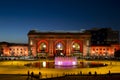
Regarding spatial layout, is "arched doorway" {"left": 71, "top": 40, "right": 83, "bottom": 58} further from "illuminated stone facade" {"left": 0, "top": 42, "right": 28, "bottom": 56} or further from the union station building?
"illuminated stone facade" {"left": 0, "top": 42, "right": 28, "bottom": 56}

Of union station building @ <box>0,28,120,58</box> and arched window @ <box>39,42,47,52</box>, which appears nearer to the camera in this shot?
union station building @ <box>0,28,120,58</box>

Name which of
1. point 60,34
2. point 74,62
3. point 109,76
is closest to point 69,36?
point 60,34

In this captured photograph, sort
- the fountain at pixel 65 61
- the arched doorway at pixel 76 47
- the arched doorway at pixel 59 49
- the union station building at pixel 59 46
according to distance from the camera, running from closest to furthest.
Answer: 1. the fountain at pixel 65 61
2. the union station building at pixel 59 46
3. the arched doorway at pixel 76 47
4. the arched doorway at pixel 59 49

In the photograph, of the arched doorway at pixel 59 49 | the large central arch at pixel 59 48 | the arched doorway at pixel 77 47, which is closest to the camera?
the arched doorway at pixel 77 47

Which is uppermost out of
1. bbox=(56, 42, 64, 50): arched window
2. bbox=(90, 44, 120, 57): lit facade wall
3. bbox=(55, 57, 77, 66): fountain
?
bbox=(56, 42, 64, 50): arched window

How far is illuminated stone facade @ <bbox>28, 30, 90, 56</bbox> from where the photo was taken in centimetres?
11562

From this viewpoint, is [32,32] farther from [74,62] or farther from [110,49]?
[74,62]

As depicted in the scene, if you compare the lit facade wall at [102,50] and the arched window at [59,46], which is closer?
the lit facade wall at [102,50]

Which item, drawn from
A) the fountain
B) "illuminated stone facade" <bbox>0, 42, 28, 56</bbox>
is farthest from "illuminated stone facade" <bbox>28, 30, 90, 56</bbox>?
the fountain

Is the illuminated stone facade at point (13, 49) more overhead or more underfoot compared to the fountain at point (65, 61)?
more overhead

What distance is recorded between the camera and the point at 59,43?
11812 centimetres

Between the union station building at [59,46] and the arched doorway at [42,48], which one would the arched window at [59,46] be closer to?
the union station building at [59,46]

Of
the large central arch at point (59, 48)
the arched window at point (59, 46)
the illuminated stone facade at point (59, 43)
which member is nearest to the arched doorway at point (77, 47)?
the illuminated stone facade at point (59, 43)

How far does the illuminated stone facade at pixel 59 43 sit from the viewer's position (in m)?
116
